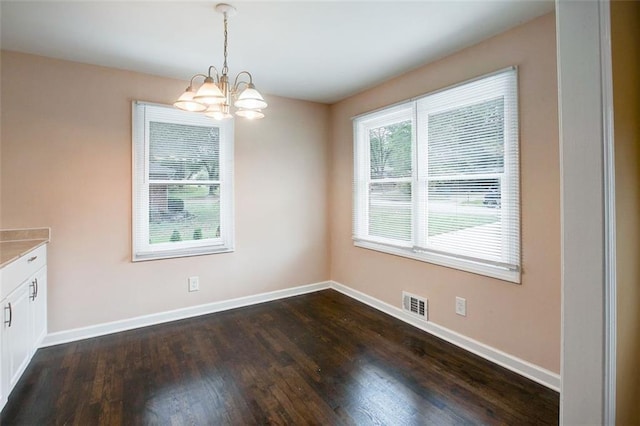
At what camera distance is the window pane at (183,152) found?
3.31 m

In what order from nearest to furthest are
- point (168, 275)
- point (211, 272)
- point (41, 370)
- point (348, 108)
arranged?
point (41, 370)
point (168, 275)
point (211, 272)
point (348, 108)

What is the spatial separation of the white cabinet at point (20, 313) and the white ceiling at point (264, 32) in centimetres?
166

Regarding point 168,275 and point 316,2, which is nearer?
point 316,2

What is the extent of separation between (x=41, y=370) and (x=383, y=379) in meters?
2.58

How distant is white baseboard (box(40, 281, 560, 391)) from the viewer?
236 cm

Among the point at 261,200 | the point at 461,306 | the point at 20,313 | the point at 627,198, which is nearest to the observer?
the point at 627,198

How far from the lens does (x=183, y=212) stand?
350cm

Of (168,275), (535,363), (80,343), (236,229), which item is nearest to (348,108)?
(236,229)

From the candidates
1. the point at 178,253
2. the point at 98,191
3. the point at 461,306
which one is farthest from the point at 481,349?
the point at 98,191

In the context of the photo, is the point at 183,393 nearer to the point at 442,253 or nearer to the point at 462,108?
the point at 442,253

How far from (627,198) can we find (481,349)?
6.04ft

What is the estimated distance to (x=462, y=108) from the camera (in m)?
2.75

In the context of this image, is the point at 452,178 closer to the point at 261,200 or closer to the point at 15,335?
the point at 261,200

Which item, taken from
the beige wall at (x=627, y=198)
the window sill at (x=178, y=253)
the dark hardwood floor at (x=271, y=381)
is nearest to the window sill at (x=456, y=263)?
the dark hardwood floor at (x=271, y=381)
